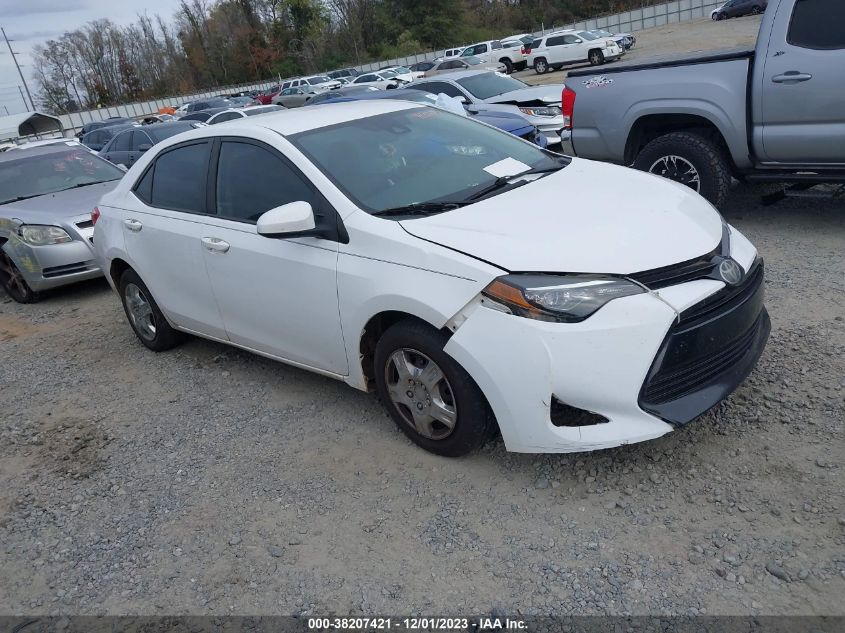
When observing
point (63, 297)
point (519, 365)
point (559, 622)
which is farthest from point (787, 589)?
point (63, 297)

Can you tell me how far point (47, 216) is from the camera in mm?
7559

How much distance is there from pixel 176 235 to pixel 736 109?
4570 mm

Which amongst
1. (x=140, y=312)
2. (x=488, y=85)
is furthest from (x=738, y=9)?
(x=140, y=312)

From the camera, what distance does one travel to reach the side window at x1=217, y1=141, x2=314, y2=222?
3.89 metres

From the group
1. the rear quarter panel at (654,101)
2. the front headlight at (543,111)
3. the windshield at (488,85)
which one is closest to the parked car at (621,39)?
the windshield at (488,85)

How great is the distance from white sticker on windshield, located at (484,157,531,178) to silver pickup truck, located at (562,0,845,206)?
2686mm

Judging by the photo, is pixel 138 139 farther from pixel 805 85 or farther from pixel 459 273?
pixel 459 273

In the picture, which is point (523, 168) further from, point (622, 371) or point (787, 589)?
point (787, 589)

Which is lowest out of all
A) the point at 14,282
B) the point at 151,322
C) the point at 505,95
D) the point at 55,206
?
the point at 14,282

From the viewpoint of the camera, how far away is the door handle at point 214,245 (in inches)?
166

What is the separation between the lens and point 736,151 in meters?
5.96

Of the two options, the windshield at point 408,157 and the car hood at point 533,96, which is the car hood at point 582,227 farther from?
the car hood at point 533,96

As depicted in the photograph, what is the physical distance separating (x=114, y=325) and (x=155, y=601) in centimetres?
421

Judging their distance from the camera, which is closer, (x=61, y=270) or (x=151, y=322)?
(x=151, y=322)
